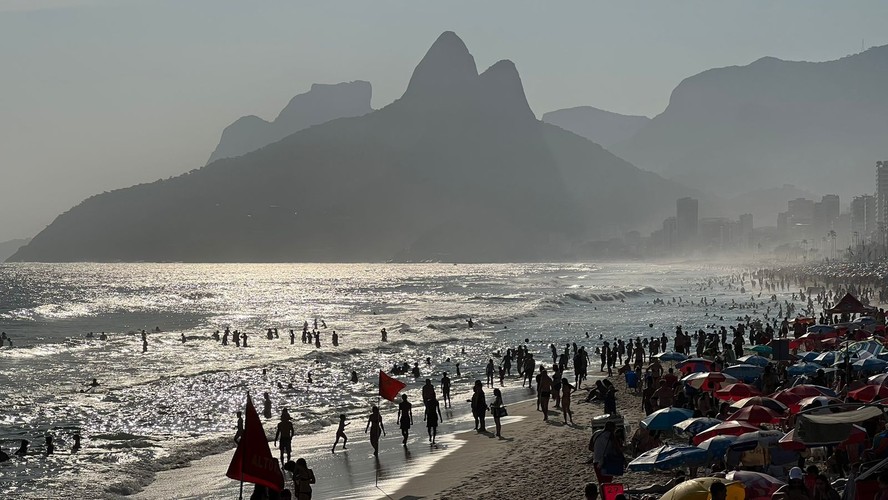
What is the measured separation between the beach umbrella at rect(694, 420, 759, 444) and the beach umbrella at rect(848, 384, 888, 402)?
395 centimetres

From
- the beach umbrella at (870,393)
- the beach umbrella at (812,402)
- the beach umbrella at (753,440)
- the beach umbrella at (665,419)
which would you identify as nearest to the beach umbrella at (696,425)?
the beach umbrella at (665,419)

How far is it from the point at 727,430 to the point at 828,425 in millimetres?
2285

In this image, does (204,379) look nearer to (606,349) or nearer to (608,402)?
(606,349)

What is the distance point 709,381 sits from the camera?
19.8 m

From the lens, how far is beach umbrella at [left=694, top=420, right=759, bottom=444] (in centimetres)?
1277

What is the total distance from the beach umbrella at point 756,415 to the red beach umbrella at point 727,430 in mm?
1039

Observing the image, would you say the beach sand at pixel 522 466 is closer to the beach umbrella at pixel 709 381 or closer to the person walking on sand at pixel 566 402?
the person walking on sand at pixel 566 402

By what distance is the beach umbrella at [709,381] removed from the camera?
19797mm

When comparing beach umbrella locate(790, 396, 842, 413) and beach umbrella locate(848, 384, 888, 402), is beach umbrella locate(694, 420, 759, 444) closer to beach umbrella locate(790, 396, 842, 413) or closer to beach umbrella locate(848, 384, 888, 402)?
beach umbrella locate(790, 396, 842, 413)

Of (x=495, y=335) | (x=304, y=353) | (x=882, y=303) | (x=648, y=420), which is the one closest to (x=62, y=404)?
(x=304, y=353)

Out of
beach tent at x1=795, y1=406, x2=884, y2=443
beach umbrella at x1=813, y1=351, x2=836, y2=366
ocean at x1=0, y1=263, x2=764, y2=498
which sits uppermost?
beach tent at x1=795, y1=406, x2=884, y2=443

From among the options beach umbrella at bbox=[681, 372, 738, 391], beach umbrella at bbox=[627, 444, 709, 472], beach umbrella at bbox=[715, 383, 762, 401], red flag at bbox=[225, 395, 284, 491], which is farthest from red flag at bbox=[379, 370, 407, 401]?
red flag at bbox=[225, 395, 284, 491]

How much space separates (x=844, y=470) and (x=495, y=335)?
45.1 m

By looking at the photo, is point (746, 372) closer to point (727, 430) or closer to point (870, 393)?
point (870, 393)
